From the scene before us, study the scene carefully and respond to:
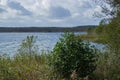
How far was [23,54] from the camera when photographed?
40.2ft

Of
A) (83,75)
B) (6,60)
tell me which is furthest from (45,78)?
(6,60)

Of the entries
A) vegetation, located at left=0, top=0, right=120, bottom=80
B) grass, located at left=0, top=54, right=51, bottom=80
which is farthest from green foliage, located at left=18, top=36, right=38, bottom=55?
grass, located at left=0, top=54, right=51, bottom=80

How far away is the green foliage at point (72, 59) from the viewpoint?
9742mm

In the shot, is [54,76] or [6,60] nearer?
[54,76]

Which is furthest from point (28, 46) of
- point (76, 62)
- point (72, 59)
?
point (76, 62)

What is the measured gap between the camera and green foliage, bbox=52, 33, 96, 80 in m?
9.74

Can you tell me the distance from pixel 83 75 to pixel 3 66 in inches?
84.3

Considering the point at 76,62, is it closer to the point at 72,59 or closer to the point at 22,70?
the point at 72,59

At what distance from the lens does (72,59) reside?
384 inches

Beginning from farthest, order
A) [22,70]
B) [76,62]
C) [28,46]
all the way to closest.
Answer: [28,46] → [22,70] → [76,62]

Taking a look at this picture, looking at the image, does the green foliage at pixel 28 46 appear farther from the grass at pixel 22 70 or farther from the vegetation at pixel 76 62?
the grass at pixel 22 70

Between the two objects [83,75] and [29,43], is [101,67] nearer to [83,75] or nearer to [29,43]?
[83,75]

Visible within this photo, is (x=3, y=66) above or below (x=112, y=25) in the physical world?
below

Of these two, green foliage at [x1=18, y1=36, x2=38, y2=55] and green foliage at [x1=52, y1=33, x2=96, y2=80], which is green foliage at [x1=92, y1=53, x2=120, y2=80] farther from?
green foliage at [x1=18, y1=36, x2=38, y2=55]
